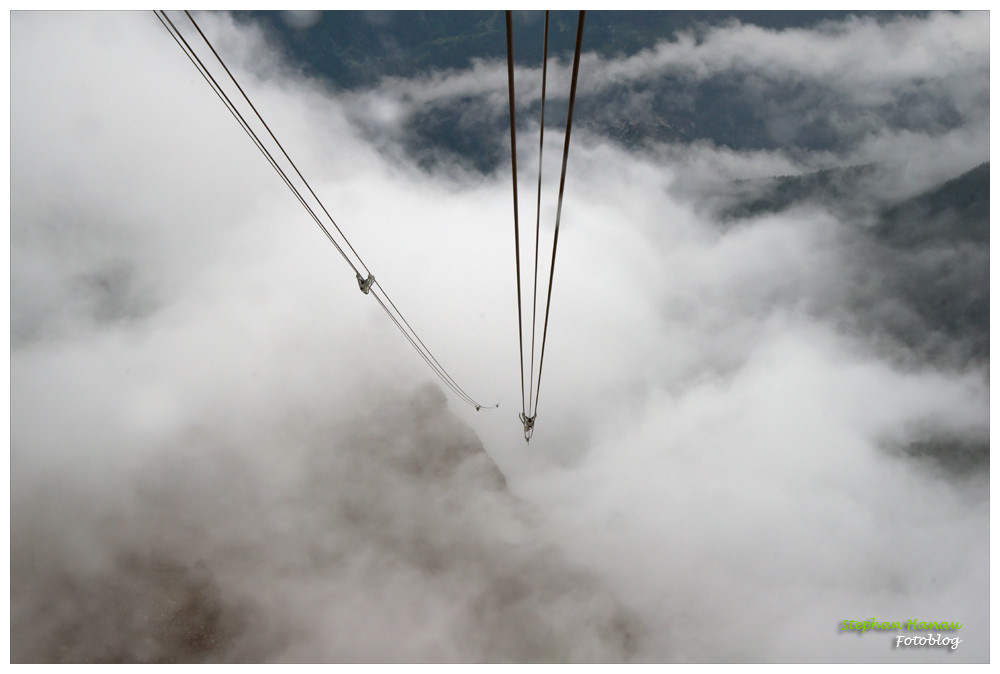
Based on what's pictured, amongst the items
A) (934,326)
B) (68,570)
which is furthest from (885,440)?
(68,570)

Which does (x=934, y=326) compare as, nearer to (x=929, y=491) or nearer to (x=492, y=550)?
(x=929, y=491)

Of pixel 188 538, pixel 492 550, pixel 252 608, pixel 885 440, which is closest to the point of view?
pixel 252 608

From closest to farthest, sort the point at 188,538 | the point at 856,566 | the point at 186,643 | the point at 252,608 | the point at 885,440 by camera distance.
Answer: the point at 186,643 → the point at 252,608 → the point at 188,538 → the point at 856,566 → the point at 885,440

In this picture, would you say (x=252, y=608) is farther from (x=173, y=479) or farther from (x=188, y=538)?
(x=173, y=479)

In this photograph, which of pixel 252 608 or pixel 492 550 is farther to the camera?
pixel 492 550

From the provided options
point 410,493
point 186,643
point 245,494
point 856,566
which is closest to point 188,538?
point 245,494

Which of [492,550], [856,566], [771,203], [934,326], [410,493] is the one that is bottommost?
[856,566]

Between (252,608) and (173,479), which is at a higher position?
(173,479)

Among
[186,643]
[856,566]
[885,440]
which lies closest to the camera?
[186,643]

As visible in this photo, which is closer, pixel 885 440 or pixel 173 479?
pixel 173 479
